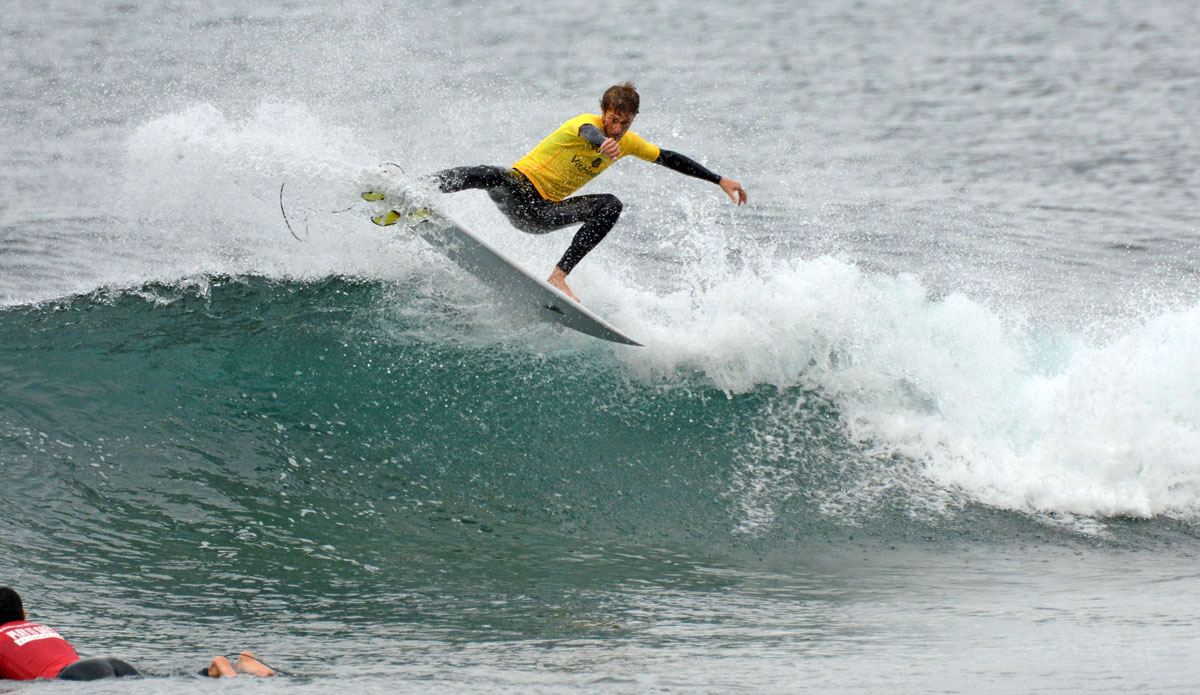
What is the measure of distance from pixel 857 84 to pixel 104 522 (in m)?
21.2

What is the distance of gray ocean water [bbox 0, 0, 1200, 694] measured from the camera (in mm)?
4719

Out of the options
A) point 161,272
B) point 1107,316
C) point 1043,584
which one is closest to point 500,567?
point 1043,584

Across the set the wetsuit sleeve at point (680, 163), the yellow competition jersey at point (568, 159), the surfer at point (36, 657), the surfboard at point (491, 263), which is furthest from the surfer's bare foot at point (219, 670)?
the wetsuit sleeve at point (680, 163)

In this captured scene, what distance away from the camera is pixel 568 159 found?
7.48 m

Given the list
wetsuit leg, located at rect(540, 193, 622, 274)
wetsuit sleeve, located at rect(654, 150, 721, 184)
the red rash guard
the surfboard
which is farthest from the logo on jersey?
wetsuit sleeve, located at rect(654, 150, 721, 184)

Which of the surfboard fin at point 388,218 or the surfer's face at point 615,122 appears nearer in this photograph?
the surfer's face at point 615,122

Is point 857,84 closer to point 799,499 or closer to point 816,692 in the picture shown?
point 799,499

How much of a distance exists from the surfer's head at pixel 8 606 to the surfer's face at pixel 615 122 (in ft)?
14.5

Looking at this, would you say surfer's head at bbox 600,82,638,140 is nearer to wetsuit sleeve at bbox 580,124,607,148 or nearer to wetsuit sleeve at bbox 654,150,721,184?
wetsuit sleeve at bbox 580,124,607,148

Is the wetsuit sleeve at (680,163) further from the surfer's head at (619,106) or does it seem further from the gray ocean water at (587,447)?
the gray ocean water at (587,447)

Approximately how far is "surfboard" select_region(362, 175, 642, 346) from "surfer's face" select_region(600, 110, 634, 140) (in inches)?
44.8

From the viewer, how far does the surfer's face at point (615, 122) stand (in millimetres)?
7008

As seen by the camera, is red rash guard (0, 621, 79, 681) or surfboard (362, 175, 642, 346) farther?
surfboard (362, 175, 642, 346)

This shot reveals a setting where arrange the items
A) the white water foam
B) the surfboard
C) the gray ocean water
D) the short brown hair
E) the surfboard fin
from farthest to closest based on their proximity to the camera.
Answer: the surfboard fin, the surfboard, the white water foam, the short brown hair, the gray ocean water
